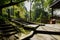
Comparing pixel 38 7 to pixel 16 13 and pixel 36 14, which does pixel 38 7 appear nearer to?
pixel 36 14

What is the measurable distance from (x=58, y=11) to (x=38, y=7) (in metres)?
22.2

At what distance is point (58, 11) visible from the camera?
19328mm

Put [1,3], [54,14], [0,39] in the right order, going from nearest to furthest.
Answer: [0,39] → [1,3] → [54,14]

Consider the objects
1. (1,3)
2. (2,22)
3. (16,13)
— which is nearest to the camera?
(2,22)

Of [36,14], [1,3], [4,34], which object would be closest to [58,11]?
[1,3]

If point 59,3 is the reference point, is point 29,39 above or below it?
below

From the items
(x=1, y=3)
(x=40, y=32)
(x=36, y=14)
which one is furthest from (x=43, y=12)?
(x=40, y=32)

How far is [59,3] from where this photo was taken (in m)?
18.5

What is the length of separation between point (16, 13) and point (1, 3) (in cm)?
1313

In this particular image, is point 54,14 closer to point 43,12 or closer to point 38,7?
point 43,12

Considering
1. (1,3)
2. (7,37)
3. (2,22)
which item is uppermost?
(1,3)

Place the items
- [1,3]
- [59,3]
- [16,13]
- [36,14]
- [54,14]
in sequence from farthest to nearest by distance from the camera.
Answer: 1. [36,14]
2. [16,13]
3. [54,14]
4. [59,3]
5. [1,3]

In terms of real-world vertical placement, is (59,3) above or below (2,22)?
above

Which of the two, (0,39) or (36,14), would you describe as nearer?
(0,39)
